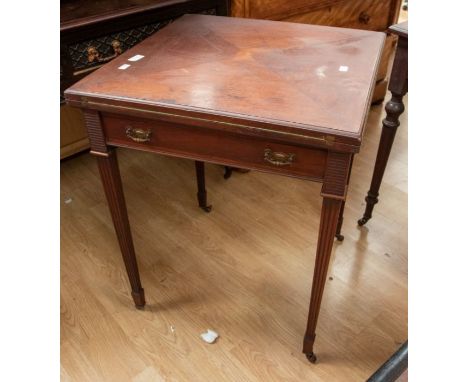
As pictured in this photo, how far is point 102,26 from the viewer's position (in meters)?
1.08

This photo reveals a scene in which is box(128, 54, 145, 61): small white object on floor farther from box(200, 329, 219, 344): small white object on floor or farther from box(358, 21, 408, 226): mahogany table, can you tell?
box(200, 329, 219, 344): small white object on floor

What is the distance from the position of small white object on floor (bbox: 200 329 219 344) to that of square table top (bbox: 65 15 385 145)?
698mm

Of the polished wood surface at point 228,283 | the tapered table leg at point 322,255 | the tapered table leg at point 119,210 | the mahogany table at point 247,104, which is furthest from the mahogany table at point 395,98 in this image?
the tapered table leg at point 119,210

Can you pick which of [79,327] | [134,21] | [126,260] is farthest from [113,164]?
[79,327]

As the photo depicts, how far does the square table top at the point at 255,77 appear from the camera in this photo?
735 mm

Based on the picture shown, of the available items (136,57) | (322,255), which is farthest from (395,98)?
(136,57)

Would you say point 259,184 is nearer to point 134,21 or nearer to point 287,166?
point 134,21

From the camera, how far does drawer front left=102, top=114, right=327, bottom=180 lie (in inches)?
29.7

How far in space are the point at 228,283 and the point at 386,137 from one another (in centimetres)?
69

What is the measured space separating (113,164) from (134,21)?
1.53 feet

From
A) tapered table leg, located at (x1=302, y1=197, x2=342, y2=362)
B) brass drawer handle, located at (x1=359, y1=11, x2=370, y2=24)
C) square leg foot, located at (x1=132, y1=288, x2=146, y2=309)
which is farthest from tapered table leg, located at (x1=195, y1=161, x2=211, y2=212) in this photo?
brass drawer handle, located at (x1=359, y1=11, x2=370, y2=24)

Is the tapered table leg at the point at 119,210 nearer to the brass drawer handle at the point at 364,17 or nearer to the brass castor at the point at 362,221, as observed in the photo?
the brass castor at the point at 362,221

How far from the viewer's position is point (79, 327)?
3.98 ft

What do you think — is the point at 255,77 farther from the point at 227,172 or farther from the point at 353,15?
the point at 353,15
